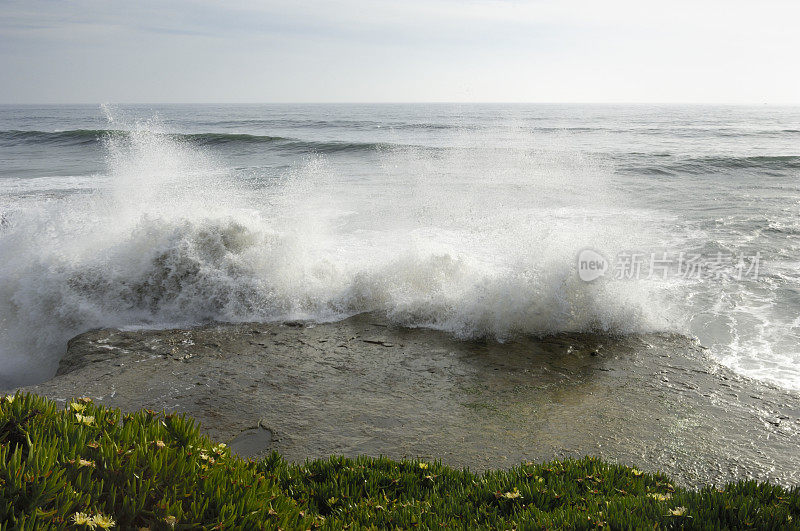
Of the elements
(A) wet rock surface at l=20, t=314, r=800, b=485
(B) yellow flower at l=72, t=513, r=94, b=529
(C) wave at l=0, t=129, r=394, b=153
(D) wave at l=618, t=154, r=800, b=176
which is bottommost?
(A) wet rock surface at l=20, t=314, r=800, b=485

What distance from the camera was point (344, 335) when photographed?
22.0 ft

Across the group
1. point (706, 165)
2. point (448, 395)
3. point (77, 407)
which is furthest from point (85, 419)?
point (706, 165)

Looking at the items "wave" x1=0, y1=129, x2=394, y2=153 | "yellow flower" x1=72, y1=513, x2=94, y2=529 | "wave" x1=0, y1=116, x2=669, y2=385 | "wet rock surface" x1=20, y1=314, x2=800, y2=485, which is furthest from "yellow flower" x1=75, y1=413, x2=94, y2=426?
"wave" x1=0, y1=129, x2=394, y2=153

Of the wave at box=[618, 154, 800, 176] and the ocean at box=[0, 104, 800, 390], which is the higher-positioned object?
the wave at box=[618, 154, 800, 176]

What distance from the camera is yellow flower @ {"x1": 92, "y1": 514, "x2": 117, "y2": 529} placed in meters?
1.73

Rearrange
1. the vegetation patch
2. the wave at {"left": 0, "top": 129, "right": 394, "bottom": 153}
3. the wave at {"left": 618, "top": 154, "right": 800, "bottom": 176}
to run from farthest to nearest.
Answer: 1. the wave at {"left": 0, "top": 129, "right": 394, "bottom": 153}
2. the wave at {"left": 618, "top": 154, "right": 800, "bottom": 176}
3. the vegetation patch

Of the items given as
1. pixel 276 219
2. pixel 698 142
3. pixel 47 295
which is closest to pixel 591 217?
pixel 276 219

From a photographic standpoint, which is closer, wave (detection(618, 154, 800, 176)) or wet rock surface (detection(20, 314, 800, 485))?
wet rock surface (detection(20, 314, 800, 485))

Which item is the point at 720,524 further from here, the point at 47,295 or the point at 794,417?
the point at 47,295

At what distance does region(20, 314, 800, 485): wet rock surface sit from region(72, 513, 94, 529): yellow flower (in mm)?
2538

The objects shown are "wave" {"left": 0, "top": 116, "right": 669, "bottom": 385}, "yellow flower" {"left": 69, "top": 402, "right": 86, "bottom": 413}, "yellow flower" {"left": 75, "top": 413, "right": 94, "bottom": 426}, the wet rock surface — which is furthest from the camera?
"wave" {"left": 0, "top": 116, "right": 669, "bottom": 385}

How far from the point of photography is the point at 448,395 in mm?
5164

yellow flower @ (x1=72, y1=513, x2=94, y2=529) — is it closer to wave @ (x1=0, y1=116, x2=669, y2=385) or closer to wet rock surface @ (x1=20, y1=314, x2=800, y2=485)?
wet rock surface @ (x1=20, y1=314, x2=800, y2=485)

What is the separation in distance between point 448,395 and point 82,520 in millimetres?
3800
